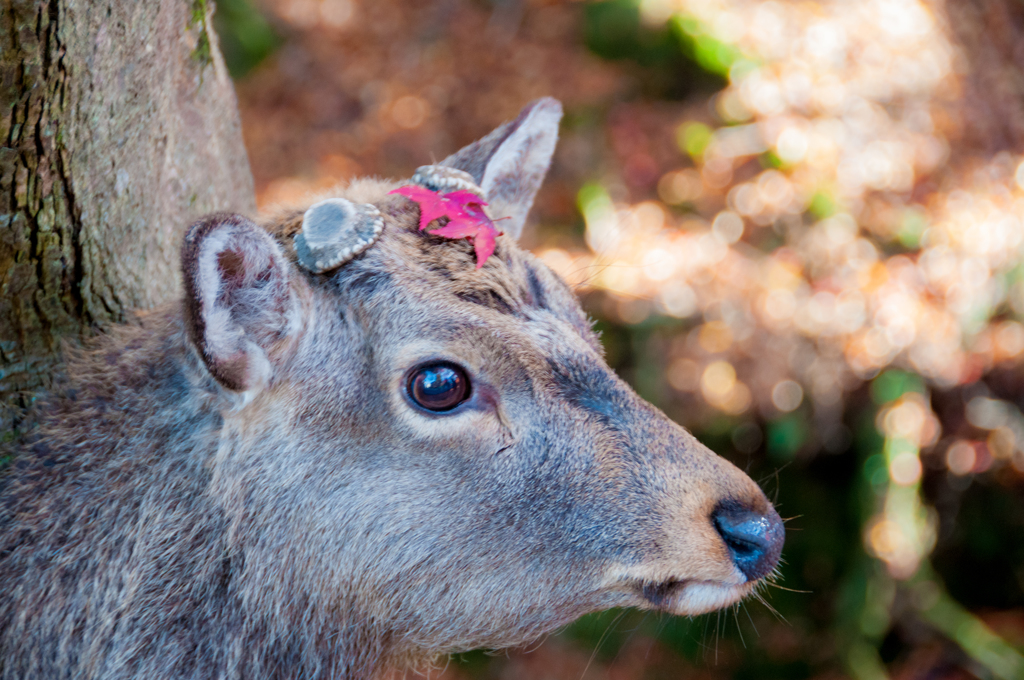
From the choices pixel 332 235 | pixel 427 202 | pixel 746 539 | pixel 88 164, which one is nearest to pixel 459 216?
pixel 427 202

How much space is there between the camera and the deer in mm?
2307

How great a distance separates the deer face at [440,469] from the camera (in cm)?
230

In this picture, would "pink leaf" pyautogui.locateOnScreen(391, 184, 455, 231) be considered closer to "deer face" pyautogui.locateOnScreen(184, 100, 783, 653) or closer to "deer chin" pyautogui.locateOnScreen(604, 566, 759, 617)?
"deer face" pyautogui.locateOnScreen(184, 100, 783, 653)

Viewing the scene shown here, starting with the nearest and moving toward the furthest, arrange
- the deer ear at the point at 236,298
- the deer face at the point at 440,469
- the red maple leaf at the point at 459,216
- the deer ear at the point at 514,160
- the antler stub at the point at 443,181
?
1. the deer ear at the point at 236,298
2. the deer face at the point at 440,469
3. the red maple leaf at the point at 459,216
4. the antler stub at the point at 443,181
5. the deer ear at the point at 514,160

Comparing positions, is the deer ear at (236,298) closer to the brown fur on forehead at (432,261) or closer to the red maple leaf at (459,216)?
the brown fur on forehead at (432,261)

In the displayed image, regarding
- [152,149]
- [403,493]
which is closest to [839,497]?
[403,493]

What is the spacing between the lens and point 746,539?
2.31 metres

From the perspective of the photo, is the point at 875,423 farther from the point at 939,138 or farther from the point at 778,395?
the point at 939,138

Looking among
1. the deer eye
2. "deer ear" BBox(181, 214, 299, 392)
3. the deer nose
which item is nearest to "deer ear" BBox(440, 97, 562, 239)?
the deer eye

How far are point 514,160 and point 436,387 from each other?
43.3 inches

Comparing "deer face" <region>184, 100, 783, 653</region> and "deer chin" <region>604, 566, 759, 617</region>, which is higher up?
"deer face" <region>184, 100, 783, 653</region>

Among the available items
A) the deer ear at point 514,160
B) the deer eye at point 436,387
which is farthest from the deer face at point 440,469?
the deer ear at point 514,160

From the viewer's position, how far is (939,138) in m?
7.17

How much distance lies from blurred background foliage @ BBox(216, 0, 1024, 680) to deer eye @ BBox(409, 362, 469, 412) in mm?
4076
